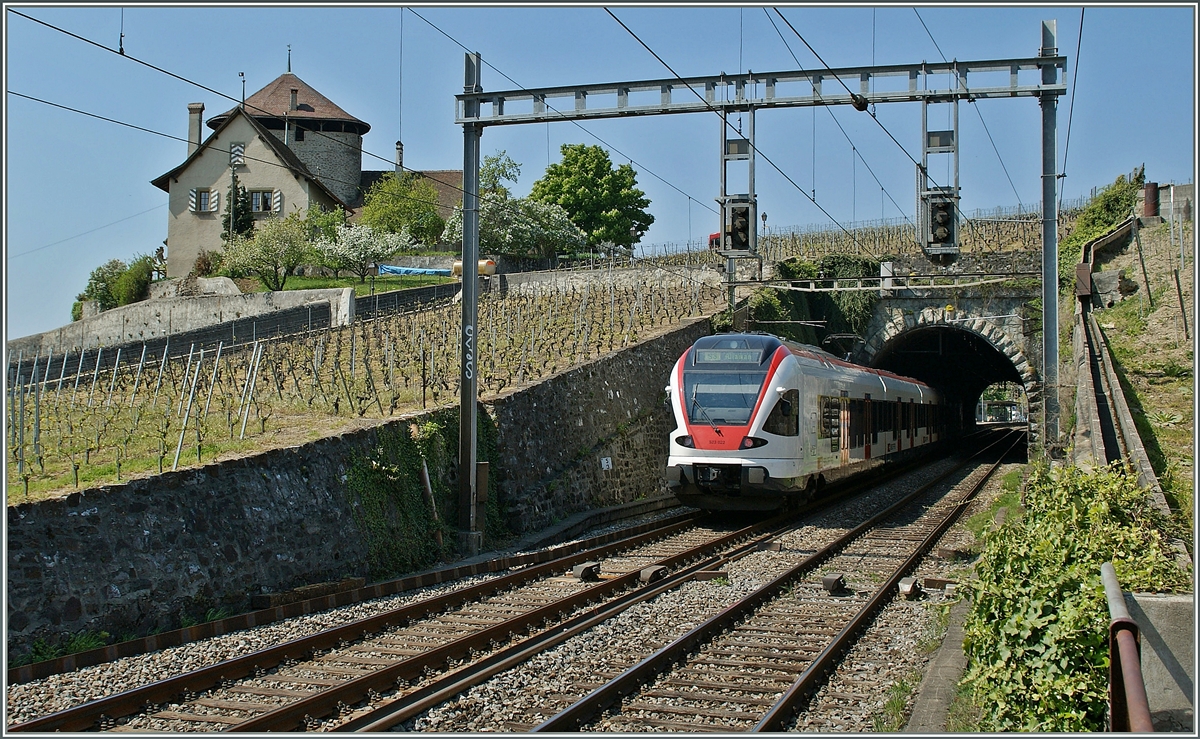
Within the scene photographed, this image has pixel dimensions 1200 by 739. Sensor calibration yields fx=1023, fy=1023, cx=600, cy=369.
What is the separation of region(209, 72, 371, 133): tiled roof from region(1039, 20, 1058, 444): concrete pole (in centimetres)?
5673

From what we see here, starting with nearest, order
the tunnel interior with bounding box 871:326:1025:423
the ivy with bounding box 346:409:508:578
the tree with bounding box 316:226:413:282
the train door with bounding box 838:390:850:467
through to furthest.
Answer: the ivy with bounding box 346:409:508:578, the train door with bounding box 838:390:850:467, the tunnel interior with bounding box 871:326:1025:423, the tree with bounding box 316:226:413:282

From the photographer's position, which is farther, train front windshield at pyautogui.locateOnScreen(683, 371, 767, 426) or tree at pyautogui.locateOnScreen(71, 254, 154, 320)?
tree at pyautogui.locateOnScreen(71, 254, 154, 320)

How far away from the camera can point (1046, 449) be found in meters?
18.4

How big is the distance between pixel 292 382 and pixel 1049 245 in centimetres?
1481

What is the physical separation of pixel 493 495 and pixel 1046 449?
391 inches

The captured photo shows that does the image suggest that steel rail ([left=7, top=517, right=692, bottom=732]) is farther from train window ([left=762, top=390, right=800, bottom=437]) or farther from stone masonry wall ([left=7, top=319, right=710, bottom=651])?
train window ([left=762, top=390, right=800, bottom=437])

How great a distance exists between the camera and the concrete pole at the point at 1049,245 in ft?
53.8

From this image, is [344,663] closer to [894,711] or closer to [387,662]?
[387,662]

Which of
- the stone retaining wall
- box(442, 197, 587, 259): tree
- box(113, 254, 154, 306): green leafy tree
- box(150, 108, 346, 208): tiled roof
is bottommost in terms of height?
the stone retaining wall

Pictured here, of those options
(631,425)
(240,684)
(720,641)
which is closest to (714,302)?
(631,425)

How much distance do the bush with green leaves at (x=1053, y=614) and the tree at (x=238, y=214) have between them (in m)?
51.9

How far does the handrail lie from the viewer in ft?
12.6

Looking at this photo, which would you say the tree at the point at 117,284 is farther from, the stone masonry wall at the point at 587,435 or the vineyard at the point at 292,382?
the stone masonry wall at the point at 587,435

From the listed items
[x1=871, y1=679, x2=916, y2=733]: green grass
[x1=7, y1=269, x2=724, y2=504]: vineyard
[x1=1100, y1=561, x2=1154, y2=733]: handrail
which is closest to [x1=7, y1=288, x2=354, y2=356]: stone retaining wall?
[x1=7, y1=269, x2=724, y2=504]: vineyard
